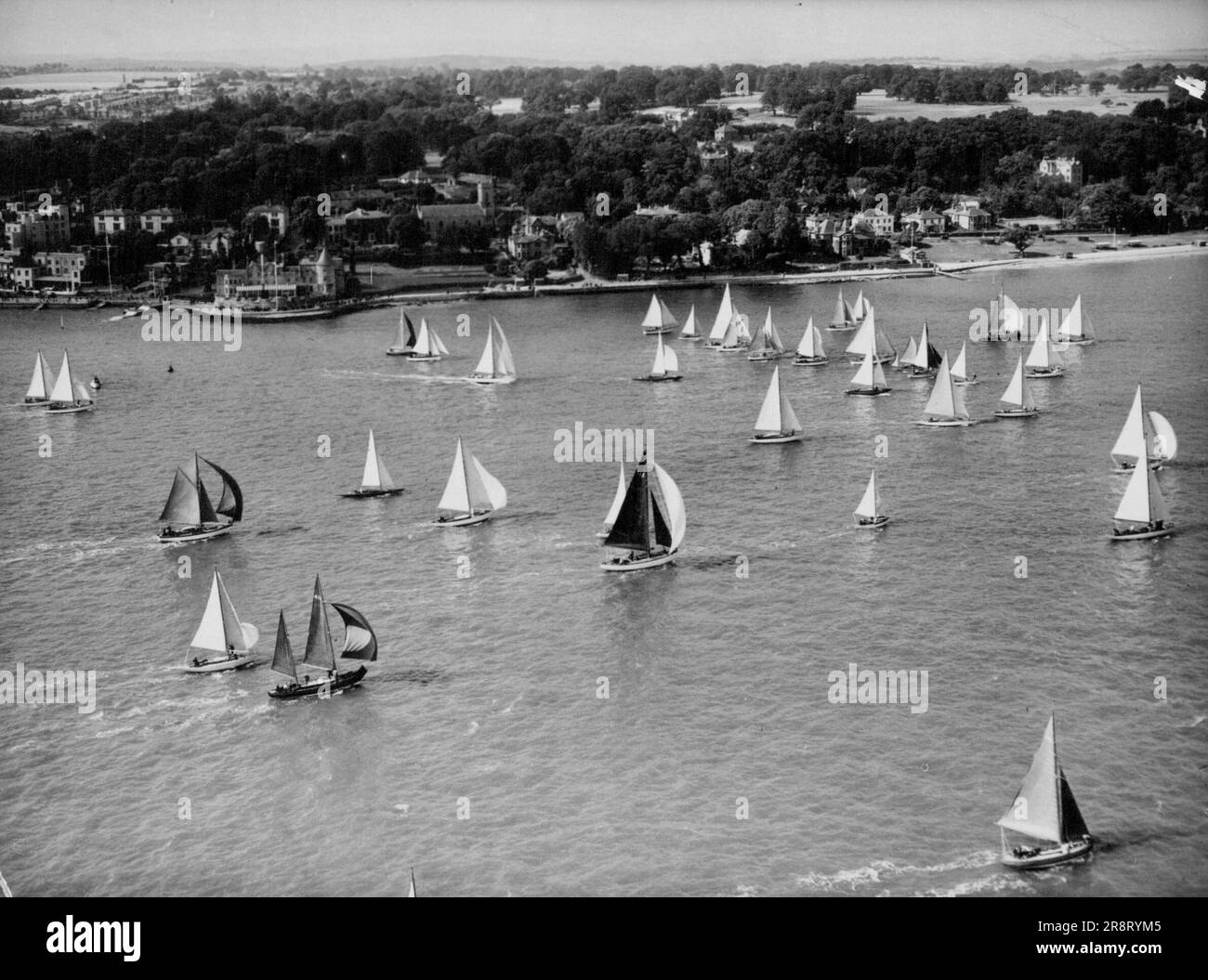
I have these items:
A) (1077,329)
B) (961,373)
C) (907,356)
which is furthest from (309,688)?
(1077,329)

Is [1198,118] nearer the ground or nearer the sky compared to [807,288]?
nearer the sky

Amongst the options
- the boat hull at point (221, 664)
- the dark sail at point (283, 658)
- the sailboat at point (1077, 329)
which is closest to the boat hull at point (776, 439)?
the sailboat at point (1077, 329)

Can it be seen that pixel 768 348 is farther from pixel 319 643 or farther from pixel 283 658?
pixel 283 658

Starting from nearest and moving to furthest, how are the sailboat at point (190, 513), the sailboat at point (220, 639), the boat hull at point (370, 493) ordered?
the sailboat at point (220, 639)
the sailboat at point (190, 513)
the boat hull at point (370, 493)

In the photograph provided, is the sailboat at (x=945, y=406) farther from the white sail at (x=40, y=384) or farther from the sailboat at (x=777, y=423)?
the white sail at (x=40, y=384)

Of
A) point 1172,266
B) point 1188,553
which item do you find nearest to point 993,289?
point 1172,266

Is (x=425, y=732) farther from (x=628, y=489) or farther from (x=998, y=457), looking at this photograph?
(x=998, y=457)
